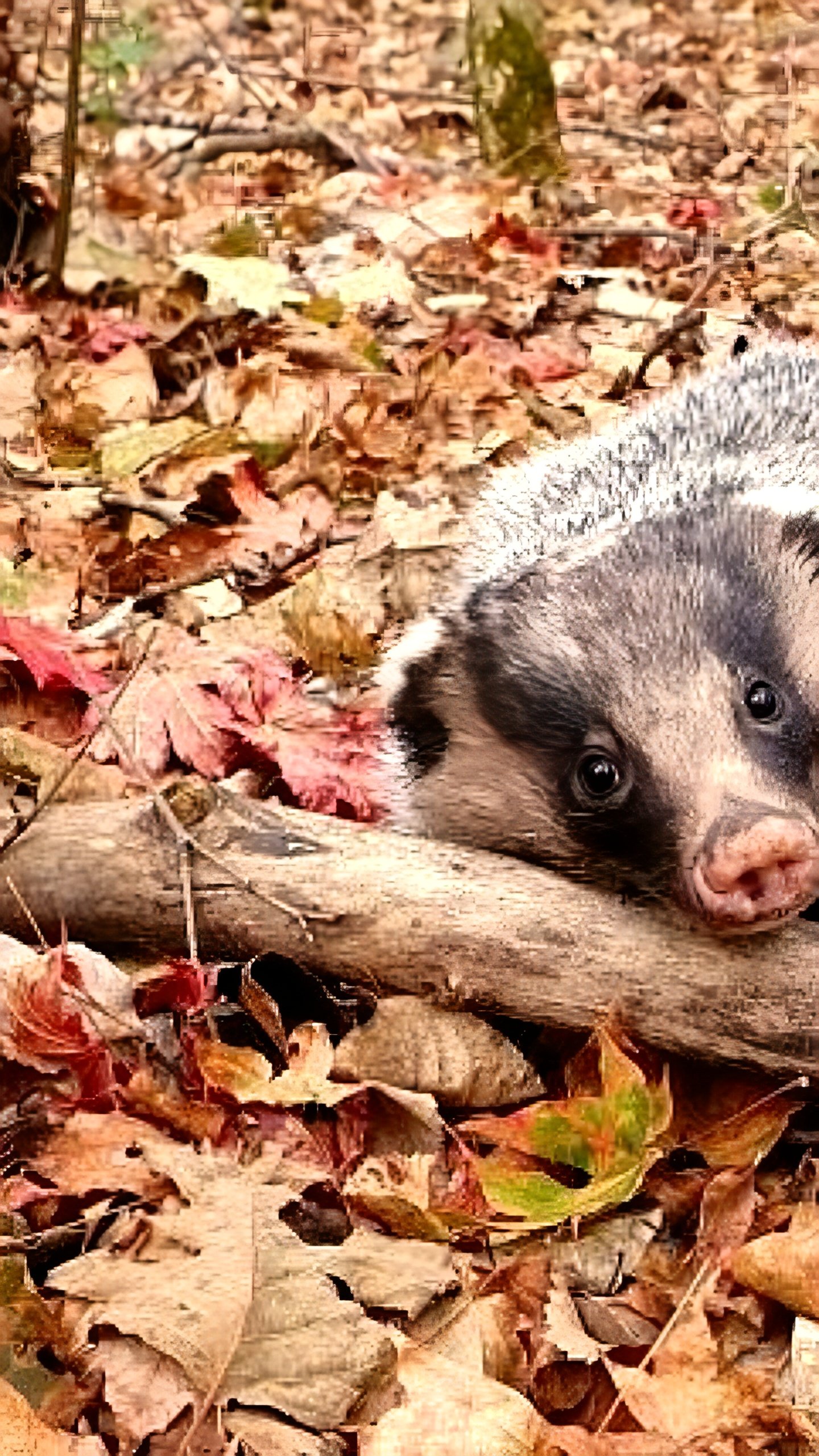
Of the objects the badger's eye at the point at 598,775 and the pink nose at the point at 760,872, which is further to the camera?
the badger's eye at the point at 598,775

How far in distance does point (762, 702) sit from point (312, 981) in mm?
1150

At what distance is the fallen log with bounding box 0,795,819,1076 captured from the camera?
3.92 metres

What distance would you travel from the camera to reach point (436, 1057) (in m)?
4.08

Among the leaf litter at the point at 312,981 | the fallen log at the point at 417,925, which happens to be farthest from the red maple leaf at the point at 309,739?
the fallen log at the point at 417,925

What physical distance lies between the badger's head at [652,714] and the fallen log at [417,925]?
5.3 inches

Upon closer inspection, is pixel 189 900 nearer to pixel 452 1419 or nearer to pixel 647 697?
pixel 647 697

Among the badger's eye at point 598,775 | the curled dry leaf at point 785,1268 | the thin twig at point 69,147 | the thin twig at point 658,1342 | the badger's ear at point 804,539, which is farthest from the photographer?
the thin twig at point 69,147

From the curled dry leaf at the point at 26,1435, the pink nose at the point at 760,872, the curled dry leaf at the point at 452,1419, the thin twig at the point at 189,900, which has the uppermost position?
the pink nose at the point at 760,872

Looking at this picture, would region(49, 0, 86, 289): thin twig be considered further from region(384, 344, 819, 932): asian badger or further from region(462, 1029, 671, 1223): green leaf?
region(462, 1029, 671, 1223): green leaf

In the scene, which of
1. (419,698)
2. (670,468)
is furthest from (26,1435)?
(670,468)

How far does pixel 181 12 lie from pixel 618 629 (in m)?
13.7

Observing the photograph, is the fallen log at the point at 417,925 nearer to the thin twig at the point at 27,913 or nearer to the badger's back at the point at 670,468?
the thin twig at the point at 27,913

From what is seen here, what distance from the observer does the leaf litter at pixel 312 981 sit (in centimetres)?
335

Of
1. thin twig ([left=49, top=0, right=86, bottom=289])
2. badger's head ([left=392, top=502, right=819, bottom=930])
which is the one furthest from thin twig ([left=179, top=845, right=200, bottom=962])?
thin twig ([left=49, top=0, right=86, bottom=289])
